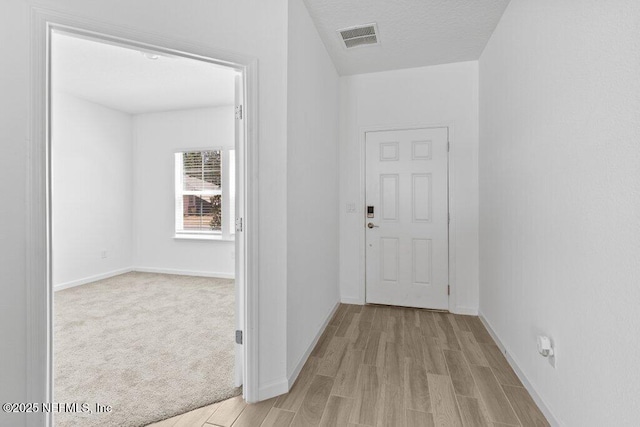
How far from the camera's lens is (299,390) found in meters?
1.94

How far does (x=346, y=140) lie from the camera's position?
366 cm

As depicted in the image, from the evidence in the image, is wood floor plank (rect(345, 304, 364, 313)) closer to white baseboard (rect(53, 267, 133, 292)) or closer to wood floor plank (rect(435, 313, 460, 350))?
wood floor plank (rect(435, 313, 460, 350))

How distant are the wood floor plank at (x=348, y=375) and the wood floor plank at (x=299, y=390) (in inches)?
7.4

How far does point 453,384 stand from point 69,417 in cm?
237

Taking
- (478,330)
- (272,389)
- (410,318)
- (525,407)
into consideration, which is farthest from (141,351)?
(478,330)

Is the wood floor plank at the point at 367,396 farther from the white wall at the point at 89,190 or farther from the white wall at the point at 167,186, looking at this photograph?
the white wall at the point at 89,190

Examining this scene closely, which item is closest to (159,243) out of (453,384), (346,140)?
(346,140)

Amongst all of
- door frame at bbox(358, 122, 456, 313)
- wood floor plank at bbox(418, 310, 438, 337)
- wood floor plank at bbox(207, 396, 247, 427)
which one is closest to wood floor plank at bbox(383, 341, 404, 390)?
wood floor plank at bbox(418, 310, 438, 337)

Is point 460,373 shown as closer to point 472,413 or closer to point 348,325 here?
point 472,413

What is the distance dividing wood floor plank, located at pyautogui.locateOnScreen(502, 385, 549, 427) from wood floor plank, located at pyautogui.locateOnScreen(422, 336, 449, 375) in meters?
0.40

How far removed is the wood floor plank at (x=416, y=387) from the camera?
178cm

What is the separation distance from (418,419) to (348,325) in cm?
136

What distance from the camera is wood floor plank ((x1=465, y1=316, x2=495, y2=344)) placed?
2.66 m

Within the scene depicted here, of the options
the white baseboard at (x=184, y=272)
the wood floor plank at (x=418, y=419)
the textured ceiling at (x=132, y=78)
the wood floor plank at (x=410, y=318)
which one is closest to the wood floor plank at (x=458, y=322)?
the wood floor plank at (x=410, y=318)
